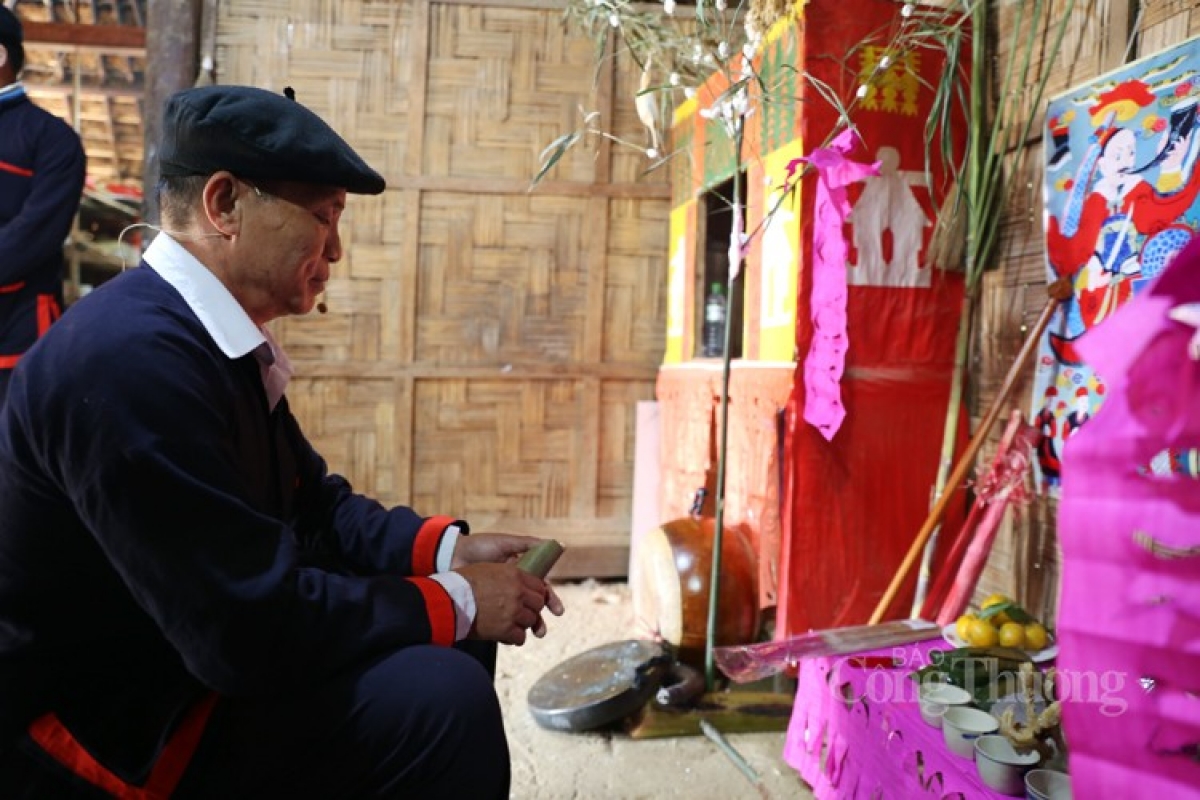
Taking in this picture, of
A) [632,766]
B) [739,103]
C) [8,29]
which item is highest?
[8,29]

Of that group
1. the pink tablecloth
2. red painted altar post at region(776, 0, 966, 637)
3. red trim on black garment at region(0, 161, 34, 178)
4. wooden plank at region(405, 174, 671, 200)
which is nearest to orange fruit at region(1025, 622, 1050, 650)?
the pink tablecloth

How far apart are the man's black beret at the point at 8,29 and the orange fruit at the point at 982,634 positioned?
12.0 feet

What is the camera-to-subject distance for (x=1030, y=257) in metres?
2.62

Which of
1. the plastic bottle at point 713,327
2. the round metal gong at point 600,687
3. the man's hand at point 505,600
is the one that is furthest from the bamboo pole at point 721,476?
the man's hand at point 505,600

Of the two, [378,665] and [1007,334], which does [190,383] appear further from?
[1007,334]

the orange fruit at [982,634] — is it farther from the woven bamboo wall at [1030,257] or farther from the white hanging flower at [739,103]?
the white hanging flower at [739,103]

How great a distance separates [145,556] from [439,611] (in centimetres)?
44

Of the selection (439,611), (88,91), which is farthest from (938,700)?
(88,91)

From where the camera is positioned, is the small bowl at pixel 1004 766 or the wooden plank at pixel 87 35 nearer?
the small bowl at pixel 1004 766

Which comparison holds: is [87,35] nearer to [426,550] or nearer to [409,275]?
[409,275]

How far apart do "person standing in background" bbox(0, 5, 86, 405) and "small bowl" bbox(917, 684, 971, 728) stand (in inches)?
124

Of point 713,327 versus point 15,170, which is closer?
point 15,170

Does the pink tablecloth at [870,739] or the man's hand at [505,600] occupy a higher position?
the man's hand at [505,600]

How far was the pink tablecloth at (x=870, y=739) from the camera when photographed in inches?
69.9
